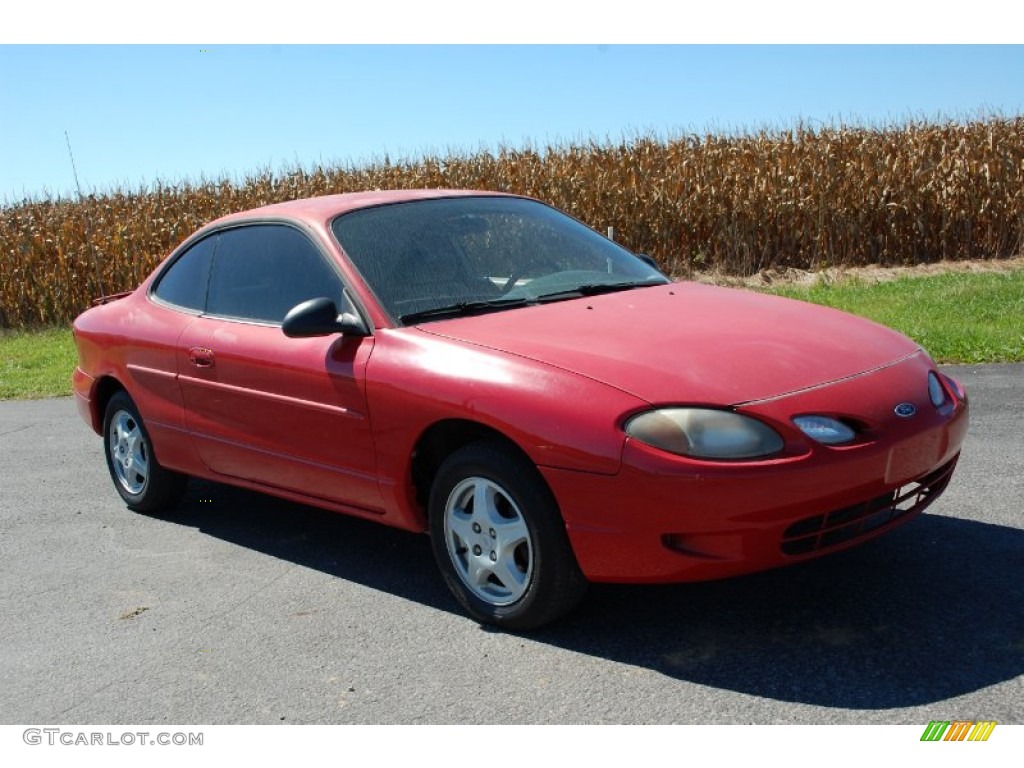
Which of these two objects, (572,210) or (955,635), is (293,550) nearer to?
(955,635)

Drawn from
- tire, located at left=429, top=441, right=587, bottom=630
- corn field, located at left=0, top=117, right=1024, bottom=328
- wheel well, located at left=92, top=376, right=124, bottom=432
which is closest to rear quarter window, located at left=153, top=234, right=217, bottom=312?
wheel well, located at left=92, top=376, right=124, bottom=432

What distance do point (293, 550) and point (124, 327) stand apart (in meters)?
1.66

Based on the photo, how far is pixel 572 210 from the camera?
65.2 feet

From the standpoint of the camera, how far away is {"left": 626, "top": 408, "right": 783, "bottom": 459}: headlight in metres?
3.81

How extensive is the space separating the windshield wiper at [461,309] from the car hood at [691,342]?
7cm

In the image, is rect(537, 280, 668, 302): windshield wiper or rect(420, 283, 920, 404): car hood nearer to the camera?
rect(420, 283, 920, 404): car hood

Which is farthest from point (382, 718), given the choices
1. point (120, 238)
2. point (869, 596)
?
point (120, 238)

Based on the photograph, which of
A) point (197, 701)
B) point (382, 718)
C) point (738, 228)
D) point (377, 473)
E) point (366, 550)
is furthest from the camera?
point (738, 228)

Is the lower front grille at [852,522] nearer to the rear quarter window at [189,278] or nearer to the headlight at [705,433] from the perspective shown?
the headlight at [705,433]

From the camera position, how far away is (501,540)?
14.0ft

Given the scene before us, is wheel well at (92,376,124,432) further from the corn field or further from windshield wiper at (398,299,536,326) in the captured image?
the corn field
